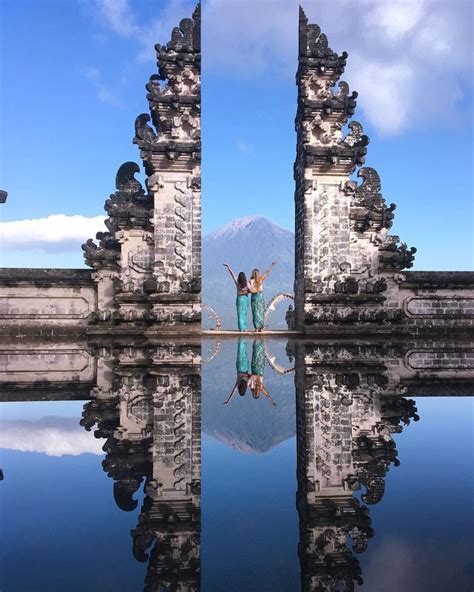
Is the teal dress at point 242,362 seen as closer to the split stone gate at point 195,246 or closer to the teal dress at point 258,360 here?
the teal dress at point 258,360

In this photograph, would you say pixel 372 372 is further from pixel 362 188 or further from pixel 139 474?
pixel 362 188

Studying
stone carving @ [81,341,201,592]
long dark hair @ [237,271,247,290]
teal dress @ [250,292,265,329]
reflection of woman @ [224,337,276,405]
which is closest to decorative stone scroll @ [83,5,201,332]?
long dark hair @ [237,271,247,290]

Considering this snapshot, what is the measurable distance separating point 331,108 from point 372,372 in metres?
10.5

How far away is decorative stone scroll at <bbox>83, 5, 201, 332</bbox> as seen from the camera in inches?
647

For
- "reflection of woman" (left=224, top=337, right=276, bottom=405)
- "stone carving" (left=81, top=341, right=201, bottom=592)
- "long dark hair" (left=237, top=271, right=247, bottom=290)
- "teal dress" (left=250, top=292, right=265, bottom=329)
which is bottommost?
"stone carving" (left=81, top=341, right=201, bottom=592)

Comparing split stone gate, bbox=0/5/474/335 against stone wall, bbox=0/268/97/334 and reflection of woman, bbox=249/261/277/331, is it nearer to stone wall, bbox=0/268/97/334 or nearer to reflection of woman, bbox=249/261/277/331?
stone wall, bbox=0/268/97/334

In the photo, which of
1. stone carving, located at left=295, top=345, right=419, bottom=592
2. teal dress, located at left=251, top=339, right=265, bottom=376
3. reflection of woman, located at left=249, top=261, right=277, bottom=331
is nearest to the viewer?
stone carving, located at left=295, top=345, right=419, bottom=592

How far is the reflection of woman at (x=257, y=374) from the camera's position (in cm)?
757

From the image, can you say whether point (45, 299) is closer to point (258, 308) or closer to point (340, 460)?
point (258, 308)

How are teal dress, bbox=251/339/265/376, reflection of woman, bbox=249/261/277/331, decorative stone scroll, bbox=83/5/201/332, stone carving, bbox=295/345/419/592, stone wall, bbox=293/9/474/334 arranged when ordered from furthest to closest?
reflection of woman, bbox=249/261/277/331 < stone wall, bbox=293/9/474/334 < decorative stone scroll, bbox=83/5/201/332 < teal dress, bbox=251/339/265/376 < stone carving, bbox=295/345/419/592

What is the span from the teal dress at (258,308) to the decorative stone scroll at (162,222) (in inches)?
116

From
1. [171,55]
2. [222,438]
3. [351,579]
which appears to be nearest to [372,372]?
[222,438]

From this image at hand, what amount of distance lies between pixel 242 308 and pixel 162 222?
4.06 meters

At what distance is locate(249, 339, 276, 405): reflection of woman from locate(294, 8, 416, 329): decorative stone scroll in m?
3.81
